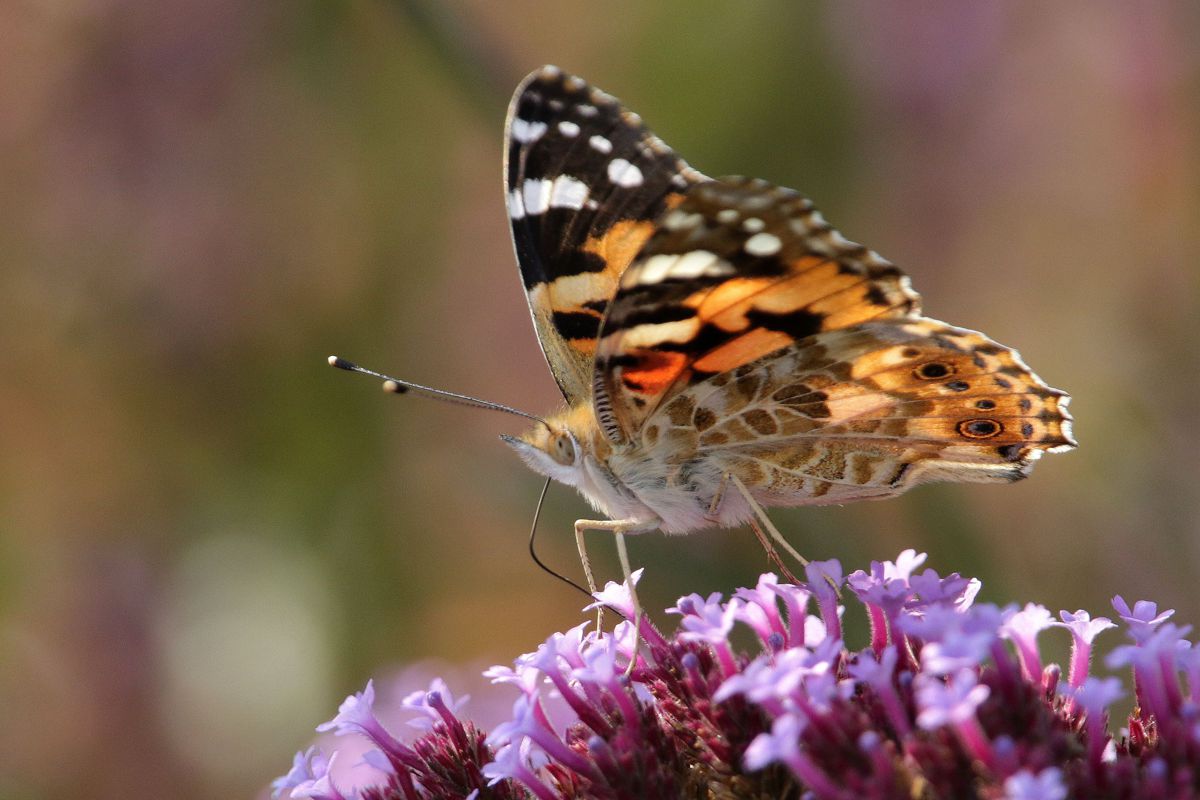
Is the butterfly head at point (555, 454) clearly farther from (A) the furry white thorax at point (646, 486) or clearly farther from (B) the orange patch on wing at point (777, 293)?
(B) the orange patch on wing at point (777, 293)

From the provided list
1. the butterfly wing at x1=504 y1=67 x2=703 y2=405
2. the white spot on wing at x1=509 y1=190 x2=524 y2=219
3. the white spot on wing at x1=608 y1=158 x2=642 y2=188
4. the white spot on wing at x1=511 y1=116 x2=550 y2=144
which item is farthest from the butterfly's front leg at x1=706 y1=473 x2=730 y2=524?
the white spot on wing at x1=511 y1=116 x2=550 y2=144

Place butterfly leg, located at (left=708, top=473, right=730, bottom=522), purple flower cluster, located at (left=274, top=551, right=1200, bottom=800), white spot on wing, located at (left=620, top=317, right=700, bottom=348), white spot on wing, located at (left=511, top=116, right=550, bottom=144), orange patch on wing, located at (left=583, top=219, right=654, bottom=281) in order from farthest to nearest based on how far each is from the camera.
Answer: white spot on wing, located at (left=511, top=116, right=550, bottom=144), orange patch on wing, located at (left=583, top=219, right=654, bottom=281), butterfly leg, located at (left=708, top=473, right=730, bottom=522), white spot on wing, located at (left=620, top=317, right=700, bottom=348), purple flower cluster, located at (left=274, top=551, right=1200, bottom=800)

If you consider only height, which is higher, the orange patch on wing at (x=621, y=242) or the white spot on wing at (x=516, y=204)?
the white spot on wing at (x=516, y=204)

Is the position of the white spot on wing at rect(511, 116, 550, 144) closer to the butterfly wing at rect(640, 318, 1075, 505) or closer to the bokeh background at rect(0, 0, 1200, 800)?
the butterfly wing at rect(640, 318, 1075, 505)

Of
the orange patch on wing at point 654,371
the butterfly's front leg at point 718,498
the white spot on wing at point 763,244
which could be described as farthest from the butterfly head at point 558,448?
the white spot on wing at point 763,244

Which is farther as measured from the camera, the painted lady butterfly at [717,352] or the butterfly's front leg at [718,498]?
the butterfly's front leg at [718,498]

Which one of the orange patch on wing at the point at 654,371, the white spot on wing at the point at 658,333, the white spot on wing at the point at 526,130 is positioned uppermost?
the white spot on wing at the point at 526,130

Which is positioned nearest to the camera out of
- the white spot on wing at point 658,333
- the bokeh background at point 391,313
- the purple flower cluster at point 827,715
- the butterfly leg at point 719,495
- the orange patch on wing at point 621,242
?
the purple flower cluster at point 827,715

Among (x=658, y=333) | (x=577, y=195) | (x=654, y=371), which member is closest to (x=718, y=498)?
(x=654, y=371)
